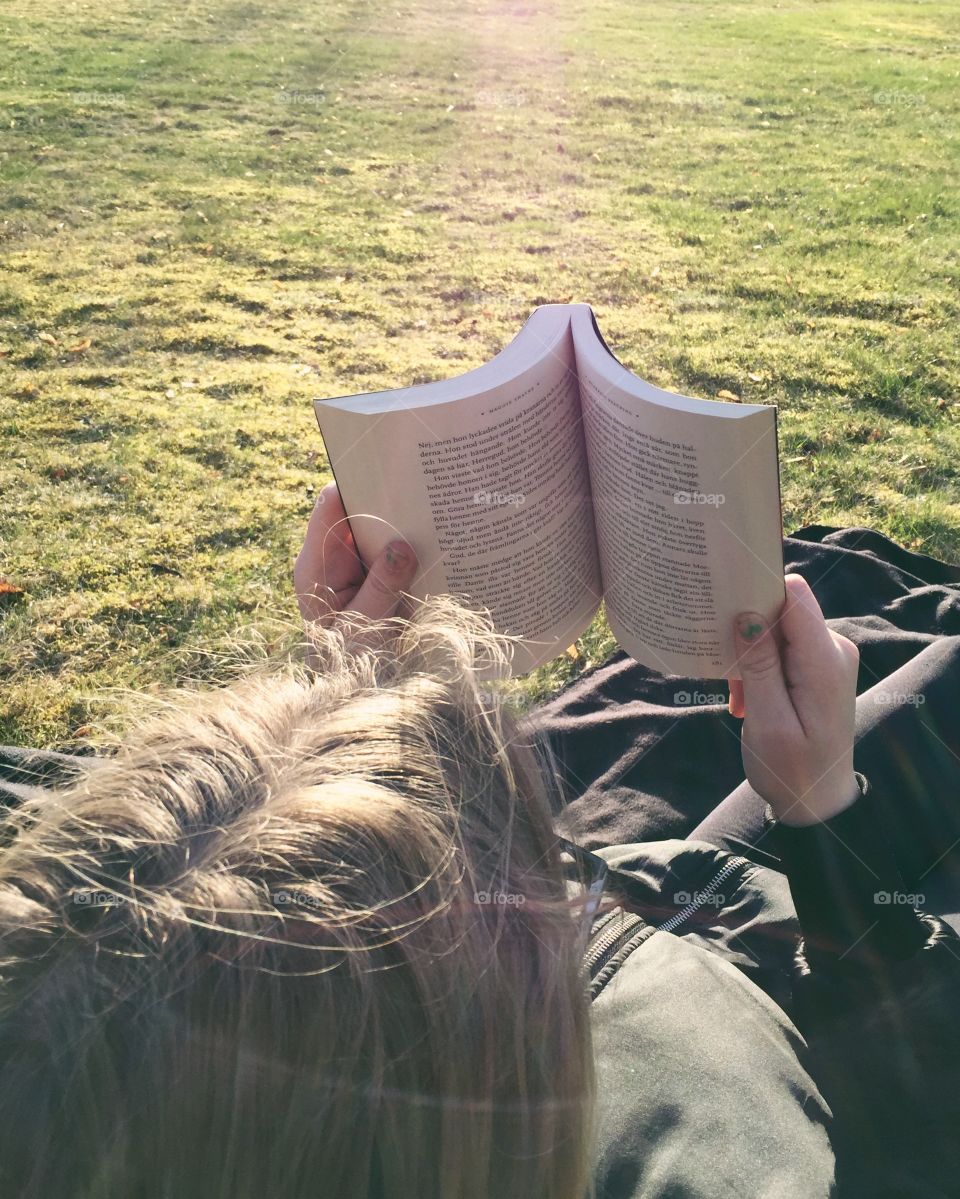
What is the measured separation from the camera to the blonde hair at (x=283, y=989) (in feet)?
2.66

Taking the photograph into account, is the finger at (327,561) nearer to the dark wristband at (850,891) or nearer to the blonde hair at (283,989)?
the blonde hair at (283,989)

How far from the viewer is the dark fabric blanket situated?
5.74 ft

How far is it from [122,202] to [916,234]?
465cm

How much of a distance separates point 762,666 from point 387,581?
53cm

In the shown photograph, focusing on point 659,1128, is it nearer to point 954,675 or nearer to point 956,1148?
point 956,1148

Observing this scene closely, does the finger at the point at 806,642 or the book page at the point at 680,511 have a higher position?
the book page at the point at 680,511

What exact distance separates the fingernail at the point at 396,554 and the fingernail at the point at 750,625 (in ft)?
1.53

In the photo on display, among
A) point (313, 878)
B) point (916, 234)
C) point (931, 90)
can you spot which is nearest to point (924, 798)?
point (313, 878)

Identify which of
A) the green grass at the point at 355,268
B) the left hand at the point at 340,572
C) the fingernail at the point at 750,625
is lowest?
the green grass at the point at 355,268

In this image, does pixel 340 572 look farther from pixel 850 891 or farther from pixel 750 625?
pixel 850 891

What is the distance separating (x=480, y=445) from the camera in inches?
52.4

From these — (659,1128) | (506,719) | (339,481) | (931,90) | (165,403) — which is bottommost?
(931,90)

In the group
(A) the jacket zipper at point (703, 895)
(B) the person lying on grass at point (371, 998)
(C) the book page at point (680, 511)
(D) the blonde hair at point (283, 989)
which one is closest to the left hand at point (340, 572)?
(B) the person lying on grass at point (371, 998)

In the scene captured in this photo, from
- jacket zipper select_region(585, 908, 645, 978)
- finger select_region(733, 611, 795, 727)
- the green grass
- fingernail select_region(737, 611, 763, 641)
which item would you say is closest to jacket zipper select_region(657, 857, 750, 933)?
jacket zipper select_region(585, 908, 645, 978)
